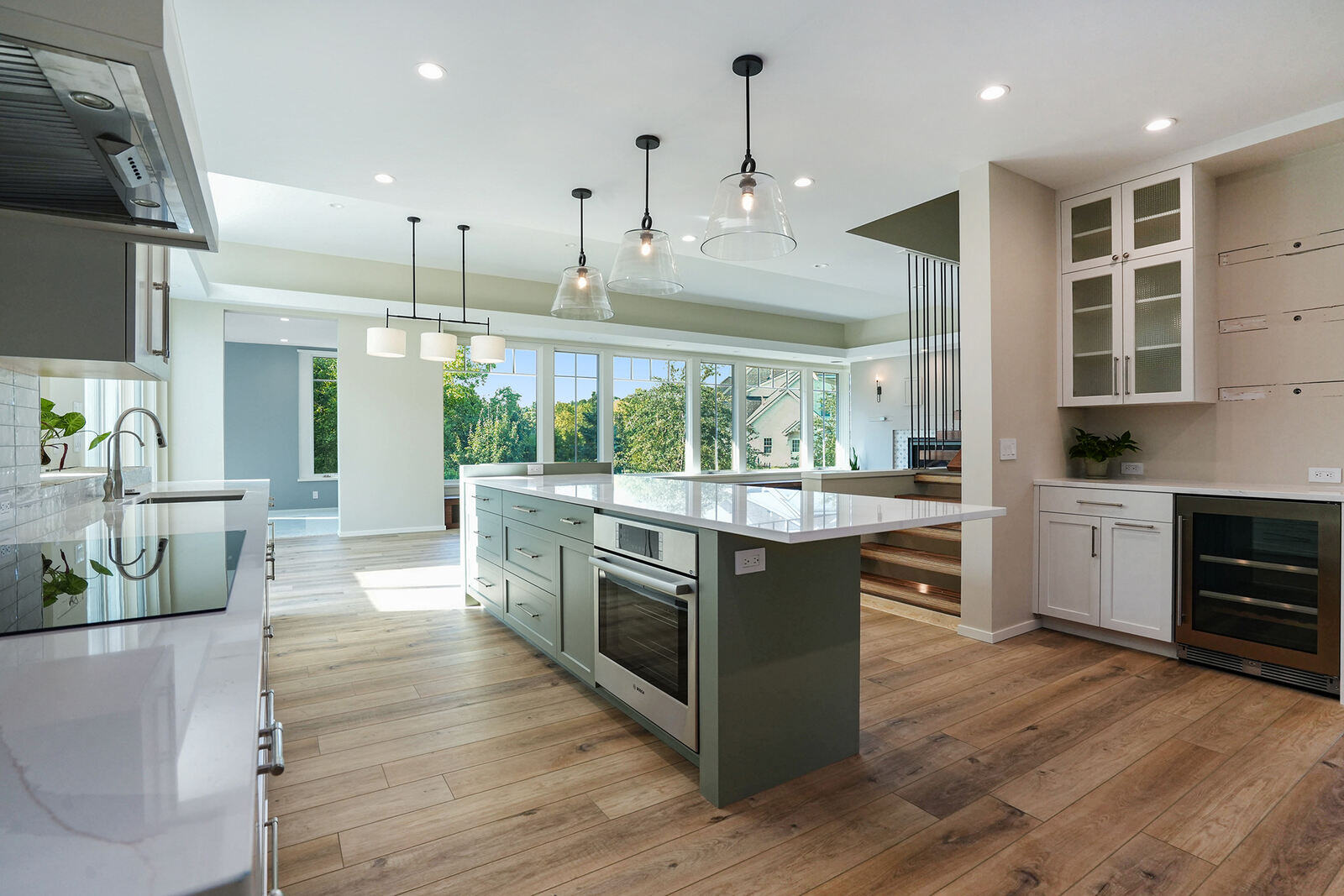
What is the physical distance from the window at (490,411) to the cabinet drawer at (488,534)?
4.15m

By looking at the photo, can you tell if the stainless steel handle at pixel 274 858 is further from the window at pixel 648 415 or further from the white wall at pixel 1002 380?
the window at pixel 648 415

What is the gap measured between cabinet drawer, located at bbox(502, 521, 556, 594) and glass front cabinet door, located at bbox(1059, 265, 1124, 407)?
3.02 metres

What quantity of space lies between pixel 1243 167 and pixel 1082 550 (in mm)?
2134

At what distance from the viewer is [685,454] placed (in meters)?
9.68

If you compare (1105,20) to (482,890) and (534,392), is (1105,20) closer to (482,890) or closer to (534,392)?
(482,890)

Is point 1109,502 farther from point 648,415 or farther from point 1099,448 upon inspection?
point 648,415

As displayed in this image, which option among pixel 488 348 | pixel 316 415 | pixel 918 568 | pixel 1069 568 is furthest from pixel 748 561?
pixel 316 415

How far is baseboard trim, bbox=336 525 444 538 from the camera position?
7059mm

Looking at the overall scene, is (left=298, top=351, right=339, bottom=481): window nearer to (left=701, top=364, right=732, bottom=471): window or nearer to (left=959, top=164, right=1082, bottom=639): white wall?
(left=701, top=364, right=732, bottom=471): window

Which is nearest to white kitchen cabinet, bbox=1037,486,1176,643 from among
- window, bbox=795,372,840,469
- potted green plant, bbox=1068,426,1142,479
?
potted green plant, bbox=1068,426,1142,479

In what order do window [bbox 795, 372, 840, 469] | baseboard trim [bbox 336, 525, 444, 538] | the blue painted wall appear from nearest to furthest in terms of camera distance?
baseboard trim [bbox 336, 525, 444, 538] → the blue painted wall → window [bbox 795, 372, 840, 469]

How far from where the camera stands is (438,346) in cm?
494

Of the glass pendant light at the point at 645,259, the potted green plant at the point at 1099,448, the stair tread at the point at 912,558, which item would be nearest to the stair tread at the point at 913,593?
the stair tread at the point at 912,558

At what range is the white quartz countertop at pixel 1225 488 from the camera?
272cm
